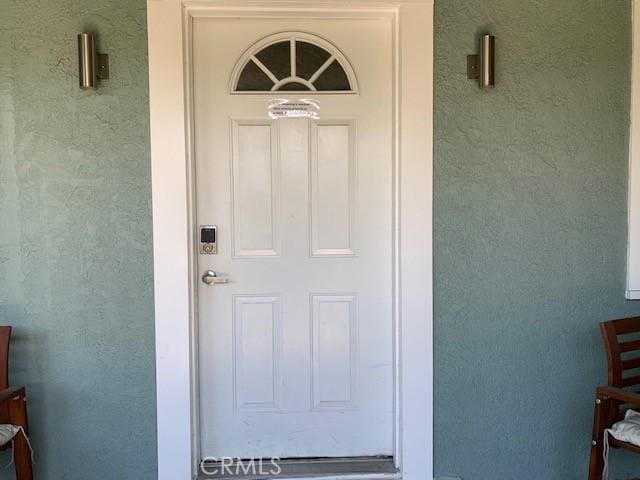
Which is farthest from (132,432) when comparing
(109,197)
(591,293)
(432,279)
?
(591,293)

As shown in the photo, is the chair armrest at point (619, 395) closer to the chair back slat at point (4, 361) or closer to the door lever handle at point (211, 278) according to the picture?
the door lever handle at point (211, 278)

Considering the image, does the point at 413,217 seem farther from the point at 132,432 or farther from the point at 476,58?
the point at 132,432

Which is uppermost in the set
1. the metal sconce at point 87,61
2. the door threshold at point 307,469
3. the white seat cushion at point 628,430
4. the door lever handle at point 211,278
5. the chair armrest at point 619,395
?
the metal sconce at point 87,61

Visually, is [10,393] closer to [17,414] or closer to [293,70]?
[17,414]

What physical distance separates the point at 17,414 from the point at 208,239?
108 cm

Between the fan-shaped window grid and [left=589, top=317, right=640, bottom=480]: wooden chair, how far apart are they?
5.36 ft

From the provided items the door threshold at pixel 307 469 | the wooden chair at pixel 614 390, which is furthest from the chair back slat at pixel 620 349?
the door threshold at pixel 307 469

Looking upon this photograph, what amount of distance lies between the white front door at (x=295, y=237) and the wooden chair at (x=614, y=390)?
90 cm

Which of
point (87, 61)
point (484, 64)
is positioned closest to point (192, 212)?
point (87, 61)

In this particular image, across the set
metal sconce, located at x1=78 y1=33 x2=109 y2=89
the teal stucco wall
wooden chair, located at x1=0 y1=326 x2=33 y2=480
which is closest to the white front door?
the teal stucco wall

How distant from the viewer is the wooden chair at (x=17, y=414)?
2.19 meters

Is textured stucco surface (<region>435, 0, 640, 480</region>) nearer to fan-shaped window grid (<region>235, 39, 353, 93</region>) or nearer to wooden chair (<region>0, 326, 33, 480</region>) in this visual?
fan-shaped window grid (<region>235, 39, 353, 93</region>)

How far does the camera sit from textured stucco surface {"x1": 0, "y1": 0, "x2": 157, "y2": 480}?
92.1 inches

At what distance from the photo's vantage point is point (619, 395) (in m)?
2.14
